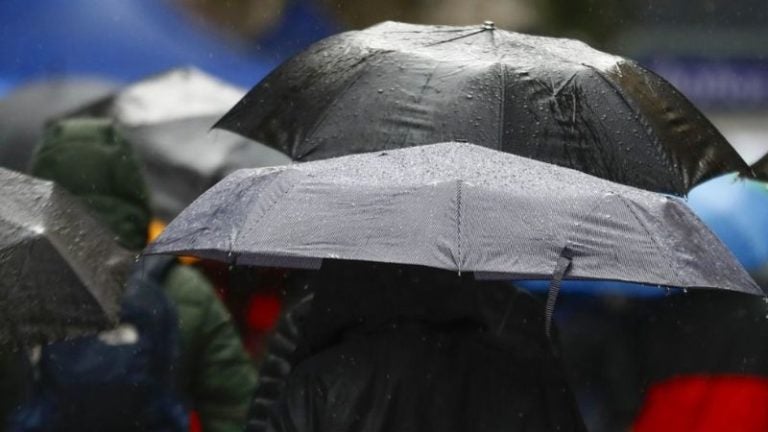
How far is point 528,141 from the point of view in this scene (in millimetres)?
5102

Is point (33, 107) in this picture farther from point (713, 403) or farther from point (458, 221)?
point (458, 221)

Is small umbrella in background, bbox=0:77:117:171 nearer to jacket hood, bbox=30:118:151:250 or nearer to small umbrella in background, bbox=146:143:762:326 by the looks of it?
jacket hood, bbox=30:118:151:250

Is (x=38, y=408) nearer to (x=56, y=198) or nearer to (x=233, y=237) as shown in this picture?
(x=56, y=198)

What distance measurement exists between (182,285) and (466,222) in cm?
208

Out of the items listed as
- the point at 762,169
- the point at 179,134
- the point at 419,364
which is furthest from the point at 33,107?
the point at 419,364

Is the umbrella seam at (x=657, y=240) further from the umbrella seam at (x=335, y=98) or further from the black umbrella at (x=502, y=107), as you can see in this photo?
the umbrella seam at (x=335, y=98)

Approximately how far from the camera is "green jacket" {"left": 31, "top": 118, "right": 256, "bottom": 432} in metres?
5.88

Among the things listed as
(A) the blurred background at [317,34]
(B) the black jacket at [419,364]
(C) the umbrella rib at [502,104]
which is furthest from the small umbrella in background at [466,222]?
(A) the blurred background at [317,34]

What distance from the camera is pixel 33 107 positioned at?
849 cm

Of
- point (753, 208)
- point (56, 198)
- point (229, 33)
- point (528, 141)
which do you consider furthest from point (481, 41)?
point (229, 33)

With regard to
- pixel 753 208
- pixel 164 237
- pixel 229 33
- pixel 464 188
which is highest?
pixel 464 188

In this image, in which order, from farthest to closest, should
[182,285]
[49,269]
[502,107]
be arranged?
[182,285] < [502,107] < [49,269]

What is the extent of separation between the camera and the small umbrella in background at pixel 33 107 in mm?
8211

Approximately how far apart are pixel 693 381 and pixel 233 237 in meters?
1.46
